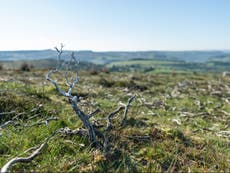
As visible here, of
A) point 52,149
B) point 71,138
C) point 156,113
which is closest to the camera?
point 52,149

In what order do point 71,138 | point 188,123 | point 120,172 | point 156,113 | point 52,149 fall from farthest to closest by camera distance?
point 156,113 → point 188,123 → point 71,138 → point 52,149 → point 120,172

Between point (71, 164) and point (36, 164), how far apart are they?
1.71 ft

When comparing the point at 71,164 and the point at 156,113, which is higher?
the point at 71,164

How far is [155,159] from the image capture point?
5.36 meters

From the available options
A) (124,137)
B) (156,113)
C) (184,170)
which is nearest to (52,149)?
(124,137)

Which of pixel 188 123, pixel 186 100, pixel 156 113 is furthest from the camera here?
pixel 186 100

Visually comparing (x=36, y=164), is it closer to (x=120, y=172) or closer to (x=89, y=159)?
(x=89, y=159)

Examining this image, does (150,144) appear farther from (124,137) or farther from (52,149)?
(52,149)

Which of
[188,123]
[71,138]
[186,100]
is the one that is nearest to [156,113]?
[188,123]

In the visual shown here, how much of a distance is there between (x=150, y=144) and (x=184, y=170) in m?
1.19

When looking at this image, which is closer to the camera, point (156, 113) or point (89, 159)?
point (89, 159)

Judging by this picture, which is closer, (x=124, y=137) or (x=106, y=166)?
(x=106, y=166)

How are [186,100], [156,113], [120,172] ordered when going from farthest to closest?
[186,100], [156,113], [120,172]

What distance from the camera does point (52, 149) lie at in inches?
205
